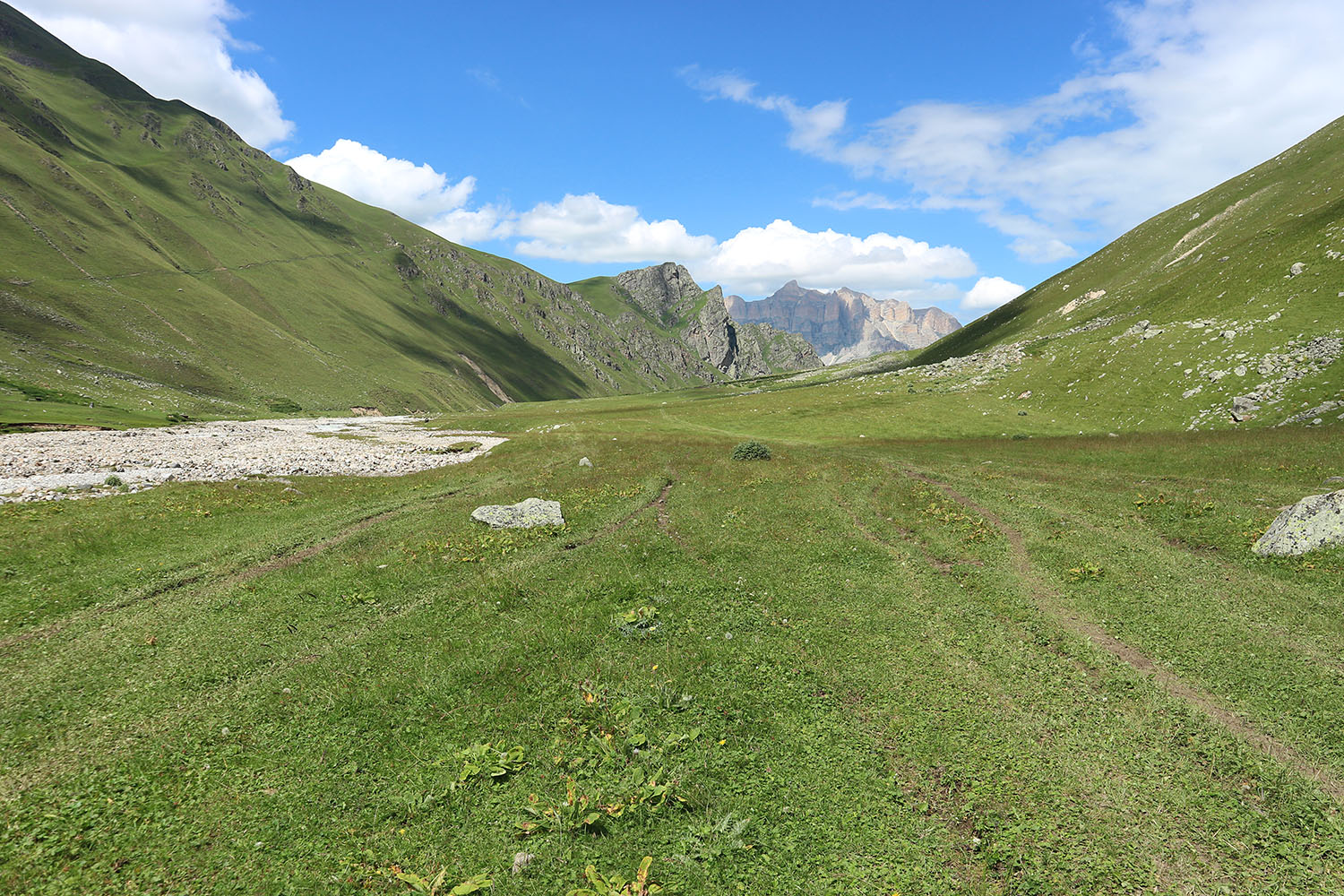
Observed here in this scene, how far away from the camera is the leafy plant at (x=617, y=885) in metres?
7.91

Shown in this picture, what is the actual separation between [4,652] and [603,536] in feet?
60.3

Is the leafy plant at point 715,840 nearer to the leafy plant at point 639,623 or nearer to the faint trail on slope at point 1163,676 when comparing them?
the leafy plant at point 639,623

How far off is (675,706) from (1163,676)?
12196 millimetres

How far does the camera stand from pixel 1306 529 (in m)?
19.4

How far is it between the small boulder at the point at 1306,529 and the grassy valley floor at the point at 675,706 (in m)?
0.66

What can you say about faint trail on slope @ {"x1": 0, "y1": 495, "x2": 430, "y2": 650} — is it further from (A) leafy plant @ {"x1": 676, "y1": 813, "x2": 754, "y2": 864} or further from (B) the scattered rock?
(B) the scattered rock

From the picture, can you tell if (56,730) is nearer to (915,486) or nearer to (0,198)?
(915,486)

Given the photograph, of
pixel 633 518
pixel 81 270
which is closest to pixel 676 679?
pixel 633 518

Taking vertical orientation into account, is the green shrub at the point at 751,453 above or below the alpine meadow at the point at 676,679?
above

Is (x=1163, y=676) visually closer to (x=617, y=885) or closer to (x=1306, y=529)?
(x=1306, y=529)

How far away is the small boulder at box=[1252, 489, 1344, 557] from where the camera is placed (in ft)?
62.3

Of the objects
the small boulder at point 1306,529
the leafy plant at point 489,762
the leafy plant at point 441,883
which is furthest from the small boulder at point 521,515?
the small boulder at point 1306,529

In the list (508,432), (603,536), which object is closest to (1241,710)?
(603,536)

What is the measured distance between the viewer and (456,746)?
11.4m
